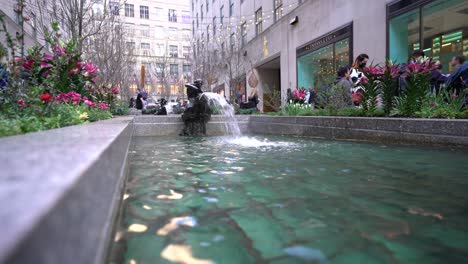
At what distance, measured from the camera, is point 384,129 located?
589 cm

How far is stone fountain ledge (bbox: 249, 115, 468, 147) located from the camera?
4770 millimetres

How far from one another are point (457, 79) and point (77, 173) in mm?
7978

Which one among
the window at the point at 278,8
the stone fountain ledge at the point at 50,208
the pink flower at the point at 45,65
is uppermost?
the window at the point at 278,8

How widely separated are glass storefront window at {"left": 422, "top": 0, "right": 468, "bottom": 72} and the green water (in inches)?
302

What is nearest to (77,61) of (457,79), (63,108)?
(63,108)

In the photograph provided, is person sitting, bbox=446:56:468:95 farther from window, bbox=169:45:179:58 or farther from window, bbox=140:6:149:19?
window, bbox=140:6:149:19

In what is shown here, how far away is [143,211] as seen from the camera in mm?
2172

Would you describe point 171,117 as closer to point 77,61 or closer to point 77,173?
point 77,61

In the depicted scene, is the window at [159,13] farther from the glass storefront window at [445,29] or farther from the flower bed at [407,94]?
the flower bed at [407,94]

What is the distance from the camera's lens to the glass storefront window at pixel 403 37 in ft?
33.8

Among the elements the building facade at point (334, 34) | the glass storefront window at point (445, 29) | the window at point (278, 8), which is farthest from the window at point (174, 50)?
the glass storefront window at point (445, 29)

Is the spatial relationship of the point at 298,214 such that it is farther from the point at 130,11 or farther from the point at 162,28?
the point at 162,28

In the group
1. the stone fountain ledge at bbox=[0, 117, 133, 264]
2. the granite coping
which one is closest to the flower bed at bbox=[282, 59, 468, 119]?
the granite coping

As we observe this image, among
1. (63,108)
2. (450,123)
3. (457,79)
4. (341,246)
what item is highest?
(457,79)
